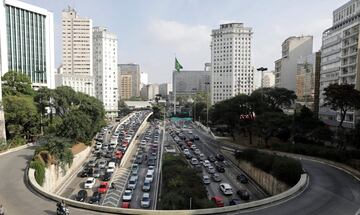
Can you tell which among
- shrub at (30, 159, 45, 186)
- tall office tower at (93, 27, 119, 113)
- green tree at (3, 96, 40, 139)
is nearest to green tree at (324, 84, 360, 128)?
shrub at (30, 159, 45, 186)

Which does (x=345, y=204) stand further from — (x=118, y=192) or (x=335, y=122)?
(x=335, y=122)

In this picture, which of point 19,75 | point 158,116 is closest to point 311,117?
point 19,75

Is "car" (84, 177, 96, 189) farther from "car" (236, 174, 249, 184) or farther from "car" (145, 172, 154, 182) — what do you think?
"car" (236, 174, 249, 184)

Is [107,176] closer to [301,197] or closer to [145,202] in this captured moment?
[145,202]

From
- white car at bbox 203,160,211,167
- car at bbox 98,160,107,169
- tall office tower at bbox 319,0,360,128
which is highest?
tall office tower at bbox 319,0,360,128

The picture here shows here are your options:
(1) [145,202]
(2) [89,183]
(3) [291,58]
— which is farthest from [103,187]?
(3) [291,58]

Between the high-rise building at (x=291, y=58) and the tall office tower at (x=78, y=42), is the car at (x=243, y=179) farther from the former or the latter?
the tall office tower at (x=78, y=42)

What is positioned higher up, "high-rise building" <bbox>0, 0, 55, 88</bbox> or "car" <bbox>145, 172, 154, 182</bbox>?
"high-rise building" <bbox>0, 0, 55, 88</bbox>
